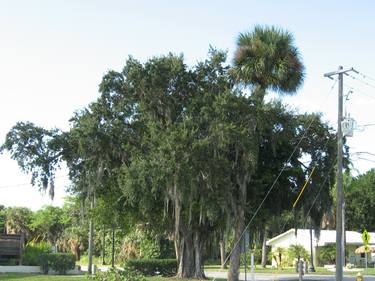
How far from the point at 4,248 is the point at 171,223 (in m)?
13.8

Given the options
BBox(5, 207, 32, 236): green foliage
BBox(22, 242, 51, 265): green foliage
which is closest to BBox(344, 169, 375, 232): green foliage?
BBox(5, 207, 32, 236): green foliage

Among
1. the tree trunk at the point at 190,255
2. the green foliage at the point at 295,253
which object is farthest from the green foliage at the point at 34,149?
the green foliage at the point at 295,253

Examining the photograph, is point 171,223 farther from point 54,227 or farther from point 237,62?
point 54,227

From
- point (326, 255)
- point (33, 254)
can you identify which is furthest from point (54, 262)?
point (326, 255)

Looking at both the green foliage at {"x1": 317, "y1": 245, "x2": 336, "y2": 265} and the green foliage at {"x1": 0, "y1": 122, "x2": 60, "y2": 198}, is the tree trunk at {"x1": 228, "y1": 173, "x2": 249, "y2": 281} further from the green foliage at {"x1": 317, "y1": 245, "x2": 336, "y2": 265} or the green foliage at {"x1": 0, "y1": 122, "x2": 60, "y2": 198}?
the green foliage at {"x1": 317, "y1": 245, "x2": 336, "y2": 265}

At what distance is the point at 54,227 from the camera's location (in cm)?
7362

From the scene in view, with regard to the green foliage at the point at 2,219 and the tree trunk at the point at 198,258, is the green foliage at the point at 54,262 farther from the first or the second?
the green foliage at the point at 2,219

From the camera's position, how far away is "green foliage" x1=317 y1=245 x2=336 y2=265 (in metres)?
65.9

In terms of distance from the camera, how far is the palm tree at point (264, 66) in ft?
99.6

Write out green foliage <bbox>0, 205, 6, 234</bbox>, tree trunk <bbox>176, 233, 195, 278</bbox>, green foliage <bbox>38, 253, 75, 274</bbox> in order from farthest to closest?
1. green foliage <bbox>0, 205, 6, 234</bbox>
2. green foliage <bbox>38, 253, 75, 274</bbox>
3. tree trunk <bbox>176, 233, 195, 278</bbox>

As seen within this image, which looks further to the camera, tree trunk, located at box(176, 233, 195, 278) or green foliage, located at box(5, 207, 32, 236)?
green foliage, located at box(5, 207, 32, 236)

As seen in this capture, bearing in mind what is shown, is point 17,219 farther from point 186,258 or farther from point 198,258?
point 198,258

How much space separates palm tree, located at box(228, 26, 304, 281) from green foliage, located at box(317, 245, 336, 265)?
37.6m

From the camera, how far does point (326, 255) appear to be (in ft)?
219
